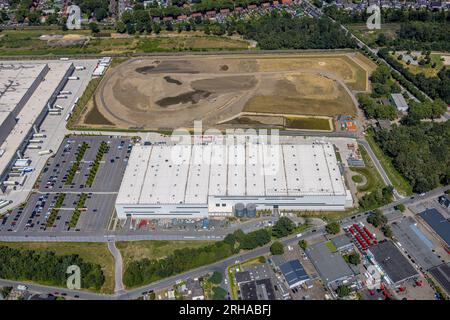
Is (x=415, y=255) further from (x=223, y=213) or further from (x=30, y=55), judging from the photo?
(x=30, y=55)

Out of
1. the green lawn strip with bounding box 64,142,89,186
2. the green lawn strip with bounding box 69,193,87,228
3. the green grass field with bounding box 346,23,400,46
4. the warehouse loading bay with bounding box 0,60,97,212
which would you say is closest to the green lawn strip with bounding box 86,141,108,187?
the green lawn strip with bounding box 64,142,89,186

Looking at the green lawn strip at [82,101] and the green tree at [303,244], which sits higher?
the green lawn strip at [82,101]

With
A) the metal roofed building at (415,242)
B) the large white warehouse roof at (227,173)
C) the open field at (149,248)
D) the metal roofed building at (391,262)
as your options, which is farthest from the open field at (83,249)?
the metal roofed building at (415,242)

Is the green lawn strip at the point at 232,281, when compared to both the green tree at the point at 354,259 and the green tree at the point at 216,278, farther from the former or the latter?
the green tree at the point at 354,259

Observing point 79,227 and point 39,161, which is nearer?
point 79,227

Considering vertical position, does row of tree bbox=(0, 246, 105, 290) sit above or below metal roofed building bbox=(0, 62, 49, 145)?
below

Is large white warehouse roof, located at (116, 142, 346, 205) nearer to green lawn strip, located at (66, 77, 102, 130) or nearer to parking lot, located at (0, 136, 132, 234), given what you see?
parking lot, located at (0, 136, 132, 234)

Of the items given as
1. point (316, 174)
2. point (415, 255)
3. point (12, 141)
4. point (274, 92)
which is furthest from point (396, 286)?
point (12, 141)
